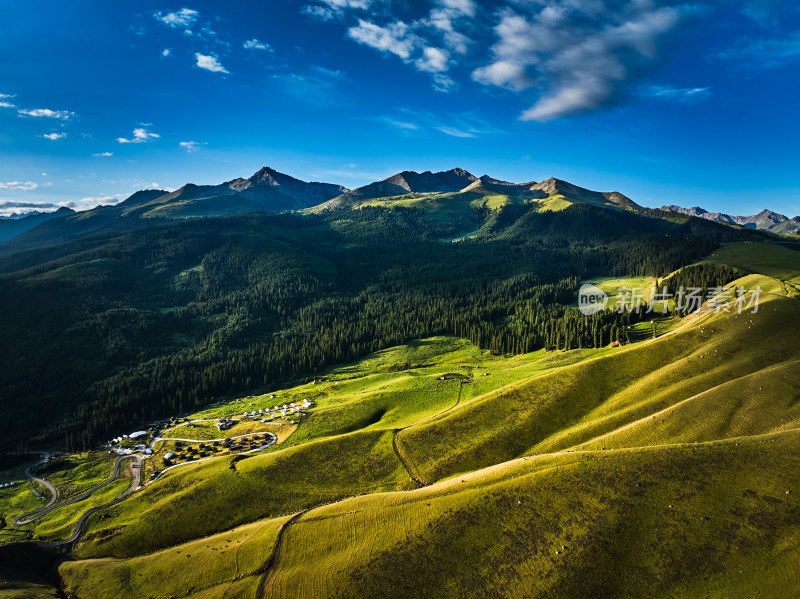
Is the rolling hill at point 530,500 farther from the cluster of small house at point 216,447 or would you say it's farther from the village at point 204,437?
the village at point 204,437

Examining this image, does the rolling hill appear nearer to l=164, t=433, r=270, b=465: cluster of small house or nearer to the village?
l=164, t=433, r=270, b=465: cluster of small house

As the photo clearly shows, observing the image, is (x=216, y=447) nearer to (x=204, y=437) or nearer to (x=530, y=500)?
(x=204, y=437)

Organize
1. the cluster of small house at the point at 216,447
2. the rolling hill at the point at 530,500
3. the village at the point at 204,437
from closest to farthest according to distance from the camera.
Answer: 1. the rolling hill at the point at 530,500
2. the village at the point at 204,437
3. the cluster of small house at the point at 216,447

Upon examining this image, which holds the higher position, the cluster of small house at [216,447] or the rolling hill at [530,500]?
the rolling hill at [530,500]

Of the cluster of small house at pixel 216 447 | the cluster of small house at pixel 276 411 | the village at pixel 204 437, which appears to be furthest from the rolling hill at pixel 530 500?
the cluster of small house at pixel 276 411

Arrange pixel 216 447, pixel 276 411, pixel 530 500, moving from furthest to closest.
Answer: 1. pixel 276 411
2. pixel 216 447
3. pixel 530 500

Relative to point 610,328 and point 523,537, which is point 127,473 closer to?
point 523,537

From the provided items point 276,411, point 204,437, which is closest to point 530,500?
point 276,411

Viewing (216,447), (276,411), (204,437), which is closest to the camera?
(216,447)
